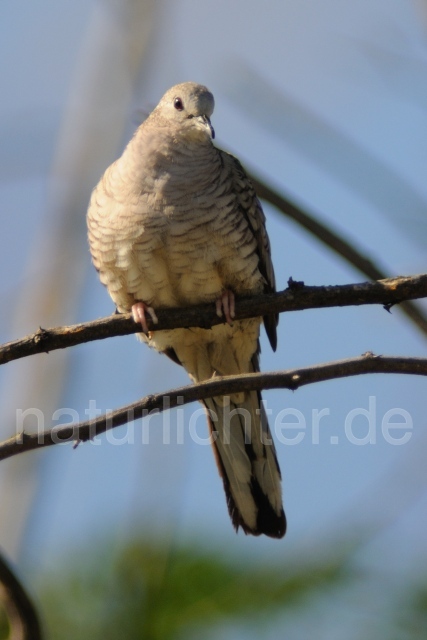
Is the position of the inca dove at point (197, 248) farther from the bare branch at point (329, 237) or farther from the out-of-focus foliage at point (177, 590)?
the bare branch at point (329, 237)

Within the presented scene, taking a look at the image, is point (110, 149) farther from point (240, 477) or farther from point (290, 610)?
point (290, 610)

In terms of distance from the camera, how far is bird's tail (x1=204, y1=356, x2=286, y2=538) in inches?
182

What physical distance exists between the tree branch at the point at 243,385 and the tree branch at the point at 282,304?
0.37 meters

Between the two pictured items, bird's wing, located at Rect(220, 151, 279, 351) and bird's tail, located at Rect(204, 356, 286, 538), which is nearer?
bird's tail, located at Rect(204, 356, 286, 538)

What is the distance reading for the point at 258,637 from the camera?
4188 millimetres

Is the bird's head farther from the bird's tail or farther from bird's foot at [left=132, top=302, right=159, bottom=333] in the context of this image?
the bird's tail

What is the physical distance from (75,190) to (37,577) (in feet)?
8.16

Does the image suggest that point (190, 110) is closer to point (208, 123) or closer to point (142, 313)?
point (208, 123)

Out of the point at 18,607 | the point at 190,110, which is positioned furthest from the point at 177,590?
the point at 190,110

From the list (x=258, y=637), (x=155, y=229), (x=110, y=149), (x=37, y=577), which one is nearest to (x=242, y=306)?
(x=155, y=229)

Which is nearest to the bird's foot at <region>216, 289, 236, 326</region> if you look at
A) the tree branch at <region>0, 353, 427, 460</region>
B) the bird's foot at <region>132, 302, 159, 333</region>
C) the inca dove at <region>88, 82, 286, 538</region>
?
the inca dove at <region>88, 82, 286, 538</region>

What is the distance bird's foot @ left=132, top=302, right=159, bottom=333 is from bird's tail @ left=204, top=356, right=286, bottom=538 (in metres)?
0.85

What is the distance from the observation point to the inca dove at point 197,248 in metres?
4.51

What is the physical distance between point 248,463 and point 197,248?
4.07ft
